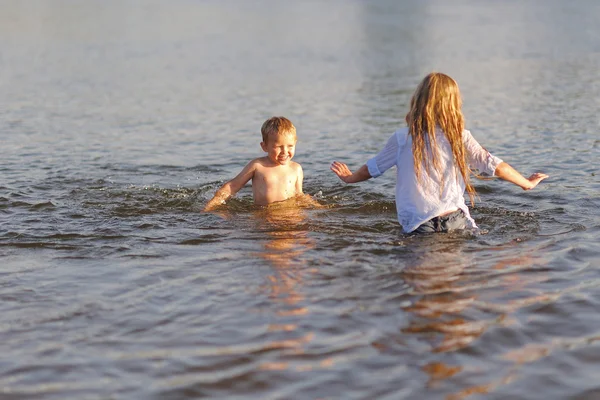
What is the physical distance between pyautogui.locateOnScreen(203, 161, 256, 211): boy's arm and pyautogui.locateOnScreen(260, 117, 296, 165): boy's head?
0.78ft

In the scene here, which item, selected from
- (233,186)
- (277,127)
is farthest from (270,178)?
(277,127)

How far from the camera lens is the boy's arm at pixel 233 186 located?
823 cm

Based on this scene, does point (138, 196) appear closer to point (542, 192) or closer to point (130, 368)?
point (542, 192)

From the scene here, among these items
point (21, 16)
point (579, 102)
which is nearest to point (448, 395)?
point (579, 102)

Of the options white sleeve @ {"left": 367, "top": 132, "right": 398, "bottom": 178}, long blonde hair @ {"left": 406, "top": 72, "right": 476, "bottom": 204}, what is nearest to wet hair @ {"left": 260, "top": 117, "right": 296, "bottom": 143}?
white sleeve @ {"left": 367, "top": 132, "right": 398, "bottom": 178}

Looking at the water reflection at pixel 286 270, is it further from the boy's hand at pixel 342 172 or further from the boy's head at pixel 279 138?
the boy's hand at pixel 342 172

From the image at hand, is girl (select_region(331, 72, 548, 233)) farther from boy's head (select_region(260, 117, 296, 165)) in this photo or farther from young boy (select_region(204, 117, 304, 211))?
young boy (select_region(204, 117, 304, 211))

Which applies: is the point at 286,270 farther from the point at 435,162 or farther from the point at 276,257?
the point at 435,162

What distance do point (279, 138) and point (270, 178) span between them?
52 centimetres

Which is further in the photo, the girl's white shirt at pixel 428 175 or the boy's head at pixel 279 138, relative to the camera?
the boy's head at pixel 279 138

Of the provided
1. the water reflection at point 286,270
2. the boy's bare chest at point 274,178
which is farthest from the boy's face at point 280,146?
the water reflection at point 286,270

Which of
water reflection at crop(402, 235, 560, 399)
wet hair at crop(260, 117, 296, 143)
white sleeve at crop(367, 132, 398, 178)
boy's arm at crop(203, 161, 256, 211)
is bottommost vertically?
water reflection at crop(402, 235, 560, 399)

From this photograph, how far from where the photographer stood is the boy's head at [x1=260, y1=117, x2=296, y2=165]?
7.84 metres

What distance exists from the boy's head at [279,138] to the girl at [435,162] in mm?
1341
